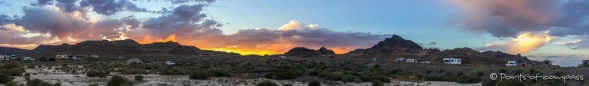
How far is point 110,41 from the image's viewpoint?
18888 centimetres

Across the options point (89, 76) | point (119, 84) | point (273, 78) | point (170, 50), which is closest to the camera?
point (119, 84)

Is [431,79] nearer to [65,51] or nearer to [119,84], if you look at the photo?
[119,84]

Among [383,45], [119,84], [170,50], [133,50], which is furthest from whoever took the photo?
[383,45]

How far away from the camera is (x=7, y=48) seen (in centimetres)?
18700

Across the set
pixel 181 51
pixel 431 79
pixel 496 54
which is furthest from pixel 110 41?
pixel 431 79

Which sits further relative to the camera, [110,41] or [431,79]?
[110,41]

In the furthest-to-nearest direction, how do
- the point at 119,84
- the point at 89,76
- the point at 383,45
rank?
the point at 383,45 < the point at 89,76 < the point at 119,84

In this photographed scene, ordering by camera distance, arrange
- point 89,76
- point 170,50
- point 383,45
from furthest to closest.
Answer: point 383,45
point 170,50
point 89,76

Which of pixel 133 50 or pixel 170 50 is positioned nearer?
pixel 133 50

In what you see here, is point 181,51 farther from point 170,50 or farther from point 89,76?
point 89,76

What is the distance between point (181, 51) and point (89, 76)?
15712 centimetres

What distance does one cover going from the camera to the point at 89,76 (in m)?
31.7

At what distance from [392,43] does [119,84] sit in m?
183

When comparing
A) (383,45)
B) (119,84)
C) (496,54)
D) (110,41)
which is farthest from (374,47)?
(119,84)
